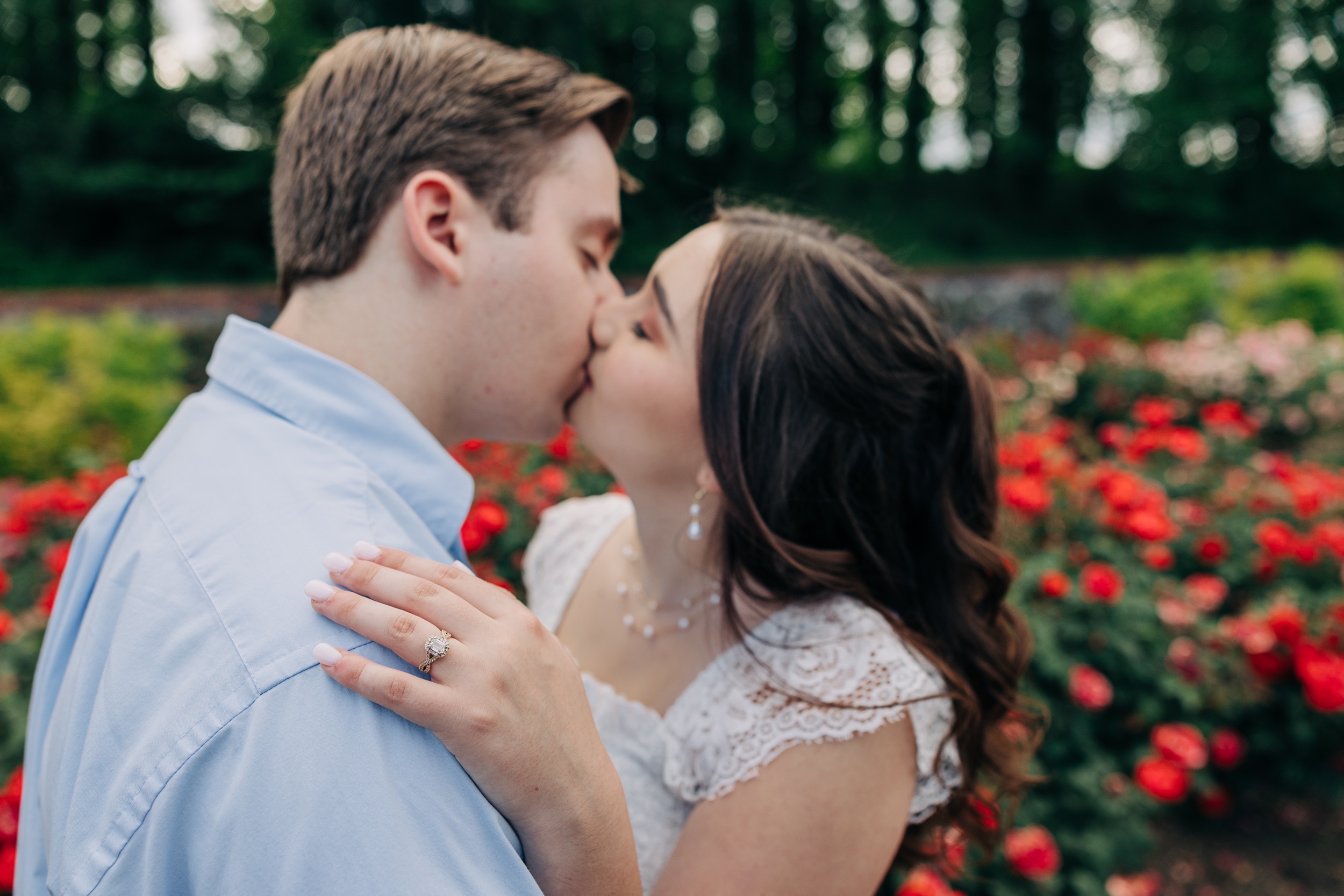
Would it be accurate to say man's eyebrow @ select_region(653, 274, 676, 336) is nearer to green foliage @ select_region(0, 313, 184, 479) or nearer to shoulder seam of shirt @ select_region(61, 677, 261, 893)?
shoulder seam of shirt @ select_region(61, 677, 261, 893)

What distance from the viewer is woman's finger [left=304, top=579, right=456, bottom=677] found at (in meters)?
0.95

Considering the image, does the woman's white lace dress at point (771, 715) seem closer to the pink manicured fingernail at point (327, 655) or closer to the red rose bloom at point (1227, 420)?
the pink manicured fingernail at point (327, 655)

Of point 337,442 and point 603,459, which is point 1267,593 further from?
point 337,442

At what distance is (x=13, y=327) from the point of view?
29.2 feet

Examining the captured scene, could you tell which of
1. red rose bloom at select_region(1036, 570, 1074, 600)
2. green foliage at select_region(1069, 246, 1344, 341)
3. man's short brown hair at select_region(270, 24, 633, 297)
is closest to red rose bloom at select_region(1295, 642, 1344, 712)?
red rose bloom at select_region(1036, 570, 1074, 600)

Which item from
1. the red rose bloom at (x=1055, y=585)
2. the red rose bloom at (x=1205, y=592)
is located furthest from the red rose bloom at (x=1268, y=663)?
the red rose bloom at (x=1055, y=585)

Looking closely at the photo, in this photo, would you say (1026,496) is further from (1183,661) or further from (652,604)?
(652,604)

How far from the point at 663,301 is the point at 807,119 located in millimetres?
26737

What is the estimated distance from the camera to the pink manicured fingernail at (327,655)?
35.9 inches

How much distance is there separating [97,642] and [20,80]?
25007mm

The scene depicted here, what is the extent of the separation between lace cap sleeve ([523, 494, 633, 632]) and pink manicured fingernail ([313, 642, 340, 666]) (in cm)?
132

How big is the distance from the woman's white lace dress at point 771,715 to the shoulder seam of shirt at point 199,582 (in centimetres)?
91

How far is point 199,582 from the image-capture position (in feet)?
3.38

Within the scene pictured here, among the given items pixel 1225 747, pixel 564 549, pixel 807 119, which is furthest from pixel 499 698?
pixel 807 119
